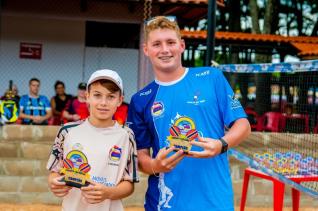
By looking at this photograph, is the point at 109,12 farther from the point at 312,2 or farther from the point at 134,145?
the point at 312,2

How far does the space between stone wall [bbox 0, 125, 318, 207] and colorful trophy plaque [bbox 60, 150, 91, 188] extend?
5.48m

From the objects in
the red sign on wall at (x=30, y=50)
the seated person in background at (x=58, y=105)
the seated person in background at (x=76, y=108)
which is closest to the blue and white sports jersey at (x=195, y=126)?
the seated person in background at (x=76, y=108)

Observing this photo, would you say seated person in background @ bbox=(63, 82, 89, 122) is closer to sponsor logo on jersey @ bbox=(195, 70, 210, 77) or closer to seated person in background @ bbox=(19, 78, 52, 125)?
seated person in background @ bbox=(19, 78, 52, 125)

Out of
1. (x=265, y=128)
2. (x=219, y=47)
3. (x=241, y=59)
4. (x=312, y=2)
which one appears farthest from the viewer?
(x=312, y=2)

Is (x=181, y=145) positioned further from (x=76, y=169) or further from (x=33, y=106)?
(x=33, y=106)

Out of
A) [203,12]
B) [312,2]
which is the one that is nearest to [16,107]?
[203,12]

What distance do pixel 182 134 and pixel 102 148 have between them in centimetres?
50

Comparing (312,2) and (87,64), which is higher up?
(312,2)

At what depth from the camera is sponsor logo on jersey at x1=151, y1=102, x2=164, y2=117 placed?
2.74 metres

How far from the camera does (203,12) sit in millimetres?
12859

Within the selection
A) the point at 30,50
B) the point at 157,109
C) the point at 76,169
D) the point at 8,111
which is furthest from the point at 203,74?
the point at 30,50

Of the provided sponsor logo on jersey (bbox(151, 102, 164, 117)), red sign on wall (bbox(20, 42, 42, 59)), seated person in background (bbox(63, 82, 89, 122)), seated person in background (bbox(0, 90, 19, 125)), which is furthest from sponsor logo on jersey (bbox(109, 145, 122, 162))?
red sign on wall (bbox(20, 42, 42, 59))

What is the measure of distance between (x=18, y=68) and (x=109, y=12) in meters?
2.57

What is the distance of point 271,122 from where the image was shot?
1167 cm
